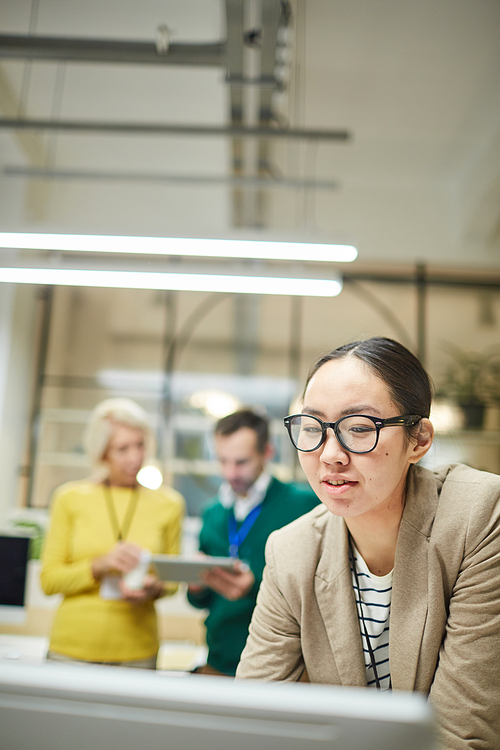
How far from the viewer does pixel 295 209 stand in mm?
4414

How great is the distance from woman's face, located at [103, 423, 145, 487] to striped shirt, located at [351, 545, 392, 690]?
136 cm

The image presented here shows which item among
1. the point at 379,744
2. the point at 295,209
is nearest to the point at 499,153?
the point at 295,209

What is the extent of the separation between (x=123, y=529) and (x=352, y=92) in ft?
9.29

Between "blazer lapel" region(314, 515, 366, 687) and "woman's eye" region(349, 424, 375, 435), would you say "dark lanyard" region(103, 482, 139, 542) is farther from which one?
"woman's eye" region(349, 424, 375, 435)

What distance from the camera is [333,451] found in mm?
968

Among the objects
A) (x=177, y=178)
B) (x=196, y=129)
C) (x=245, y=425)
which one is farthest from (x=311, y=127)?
(x=245, y=425)

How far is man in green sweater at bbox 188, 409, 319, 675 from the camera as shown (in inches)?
74.4

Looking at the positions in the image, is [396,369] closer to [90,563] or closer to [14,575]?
[90,563]

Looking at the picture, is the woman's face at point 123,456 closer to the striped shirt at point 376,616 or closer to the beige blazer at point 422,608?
the beige blazer at point 422,608

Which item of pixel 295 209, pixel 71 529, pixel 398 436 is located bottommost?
pixel 71 529

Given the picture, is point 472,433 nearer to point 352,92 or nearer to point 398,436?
point 352,92

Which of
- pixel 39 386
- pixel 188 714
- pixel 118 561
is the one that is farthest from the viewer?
pixel 39 386

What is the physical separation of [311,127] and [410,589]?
10.6 ft

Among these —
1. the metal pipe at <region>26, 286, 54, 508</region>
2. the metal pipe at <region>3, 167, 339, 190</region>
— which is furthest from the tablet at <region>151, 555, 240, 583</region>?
the metal pipe at <region>26, 286, 54, 508</region>
